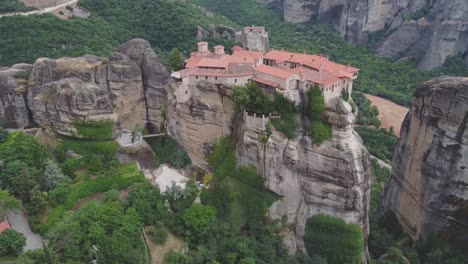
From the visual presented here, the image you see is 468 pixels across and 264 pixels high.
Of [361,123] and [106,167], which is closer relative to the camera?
[106,167]

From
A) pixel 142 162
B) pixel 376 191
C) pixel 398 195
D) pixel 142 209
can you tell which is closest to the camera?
pixel 142 209

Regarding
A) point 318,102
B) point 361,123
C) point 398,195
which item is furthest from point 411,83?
point 318,102

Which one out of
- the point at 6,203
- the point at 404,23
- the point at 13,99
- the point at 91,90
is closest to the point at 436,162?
the point at 91,90

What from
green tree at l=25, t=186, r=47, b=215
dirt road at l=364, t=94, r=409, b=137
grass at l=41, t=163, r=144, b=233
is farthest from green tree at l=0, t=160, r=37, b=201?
dirt road at l=364, t=94, r=409, b=137

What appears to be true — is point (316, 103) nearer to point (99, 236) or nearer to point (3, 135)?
point (99, 236)

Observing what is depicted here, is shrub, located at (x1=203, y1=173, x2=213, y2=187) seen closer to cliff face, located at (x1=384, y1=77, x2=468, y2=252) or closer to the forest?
the forest

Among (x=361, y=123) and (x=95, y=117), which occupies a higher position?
(x=95, y=117)

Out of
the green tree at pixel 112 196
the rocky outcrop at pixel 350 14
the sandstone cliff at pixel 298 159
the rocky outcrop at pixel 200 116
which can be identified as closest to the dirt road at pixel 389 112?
the rocky outcrop at pixel 350 14

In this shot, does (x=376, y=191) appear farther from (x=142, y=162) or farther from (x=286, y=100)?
(x=142, y=162)
